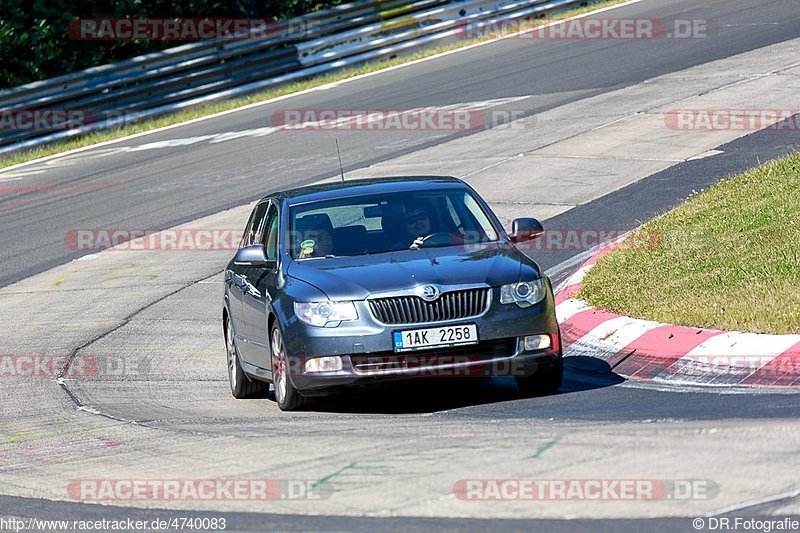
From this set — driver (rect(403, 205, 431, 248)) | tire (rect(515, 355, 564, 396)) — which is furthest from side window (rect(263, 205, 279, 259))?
tire (rect(515, 355, 564, 396))

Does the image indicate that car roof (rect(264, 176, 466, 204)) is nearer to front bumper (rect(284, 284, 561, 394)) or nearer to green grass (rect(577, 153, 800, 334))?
front bumper (rect(284, 284, 561, 394))

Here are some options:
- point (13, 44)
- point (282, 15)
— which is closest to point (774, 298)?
point (13, 44)

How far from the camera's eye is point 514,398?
943cm

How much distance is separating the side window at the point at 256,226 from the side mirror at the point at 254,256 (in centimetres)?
102

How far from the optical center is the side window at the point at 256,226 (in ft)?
37.4

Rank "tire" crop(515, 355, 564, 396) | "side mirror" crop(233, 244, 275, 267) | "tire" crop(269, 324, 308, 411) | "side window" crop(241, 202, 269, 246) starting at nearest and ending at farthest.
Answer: "tire" crop(515, 355, 564, 396) → "tire" crop(269, 324, 308, 411) → "side mirror" crop(233, 244, 275, 267) → "side window" crop(241, 202, 269, 246)

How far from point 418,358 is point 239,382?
2366 millimetres

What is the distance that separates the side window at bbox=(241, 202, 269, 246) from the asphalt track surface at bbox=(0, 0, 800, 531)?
6.36 feet

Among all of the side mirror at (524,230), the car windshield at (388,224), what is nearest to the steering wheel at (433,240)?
the car windshield at (388,224)

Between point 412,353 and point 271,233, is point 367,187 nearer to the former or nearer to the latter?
point 271,233

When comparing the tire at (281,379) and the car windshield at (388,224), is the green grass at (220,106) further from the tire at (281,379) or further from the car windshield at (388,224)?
the tire at (281,379)

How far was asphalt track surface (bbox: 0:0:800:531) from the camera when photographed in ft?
25.9

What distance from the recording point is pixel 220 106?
27406 mm

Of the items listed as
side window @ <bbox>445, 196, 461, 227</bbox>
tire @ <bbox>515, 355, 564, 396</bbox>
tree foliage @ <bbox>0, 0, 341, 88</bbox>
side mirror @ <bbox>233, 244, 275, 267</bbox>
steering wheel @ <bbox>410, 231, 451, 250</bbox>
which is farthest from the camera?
tree foliage @ <bbox>0, 0, 341, 88</bbox>
